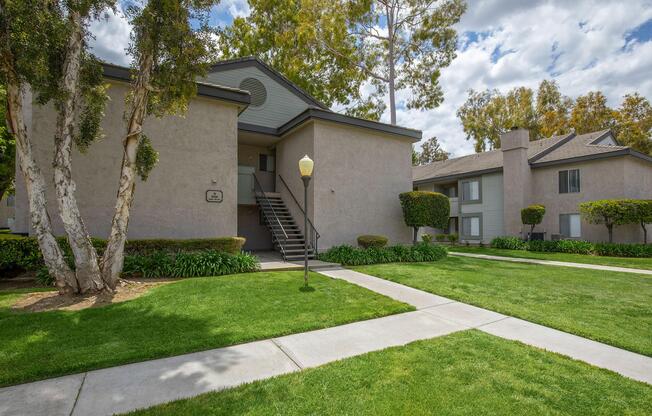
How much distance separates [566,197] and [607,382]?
1937 centimetres

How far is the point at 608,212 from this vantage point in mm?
15539

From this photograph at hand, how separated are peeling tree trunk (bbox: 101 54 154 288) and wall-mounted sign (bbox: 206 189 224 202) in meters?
3.33

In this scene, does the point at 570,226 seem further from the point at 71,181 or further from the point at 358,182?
the point at 71,181

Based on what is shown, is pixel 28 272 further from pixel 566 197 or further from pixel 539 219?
pixel 566 197

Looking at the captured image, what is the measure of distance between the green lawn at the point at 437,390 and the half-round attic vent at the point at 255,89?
Result: 43.4 ft

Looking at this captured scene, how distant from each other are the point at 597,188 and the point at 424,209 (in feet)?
39.8

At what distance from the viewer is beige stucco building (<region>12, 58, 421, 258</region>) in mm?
8859

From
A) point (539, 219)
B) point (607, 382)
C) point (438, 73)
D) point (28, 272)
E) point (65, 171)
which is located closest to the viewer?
point (607, 382)

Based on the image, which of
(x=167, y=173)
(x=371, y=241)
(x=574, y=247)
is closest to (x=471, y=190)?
(x=574, y=247)

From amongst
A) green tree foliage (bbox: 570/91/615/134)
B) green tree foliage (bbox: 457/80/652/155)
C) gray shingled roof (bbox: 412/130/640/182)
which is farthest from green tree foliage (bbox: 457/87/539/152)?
gray shingled roof (bbox: 412/130/640/182)

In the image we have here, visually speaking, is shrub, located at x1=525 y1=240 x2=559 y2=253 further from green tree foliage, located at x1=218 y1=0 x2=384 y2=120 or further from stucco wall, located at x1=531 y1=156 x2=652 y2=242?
green tree foliage, located at x1=218 y1=0 x2=384 y2=120

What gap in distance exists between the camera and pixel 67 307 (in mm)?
5449

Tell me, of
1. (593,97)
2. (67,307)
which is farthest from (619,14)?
(593,97)

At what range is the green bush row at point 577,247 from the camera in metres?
14.5
